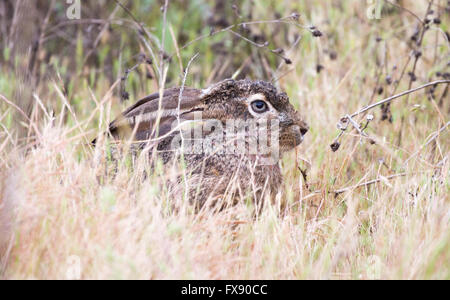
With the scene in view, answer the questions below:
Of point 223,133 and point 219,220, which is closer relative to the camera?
point 219,220

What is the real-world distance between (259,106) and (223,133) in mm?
270

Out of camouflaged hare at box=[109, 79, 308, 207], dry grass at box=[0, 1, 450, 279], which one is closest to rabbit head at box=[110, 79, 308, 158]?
camouflaged hare at box=[109, 79, 308, 207]

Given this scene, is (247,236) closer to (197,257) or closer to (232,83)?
(197,257)

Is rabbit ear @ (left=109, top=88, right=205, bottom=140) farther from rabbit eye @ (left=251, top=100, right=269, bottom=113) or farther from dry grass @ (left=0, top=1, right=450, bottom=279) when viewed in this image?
rabbit eye @ (left=251, top=100, right=269, bottom=113)

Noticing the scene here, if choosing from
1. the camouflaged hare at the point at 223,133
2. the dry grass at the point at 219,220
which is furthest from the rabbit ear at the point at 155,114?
the dry grass at the point at 219,220

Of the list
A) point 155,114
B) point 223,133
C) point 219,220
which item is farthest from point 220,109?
point 219,220

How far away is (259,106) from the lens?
3.69m

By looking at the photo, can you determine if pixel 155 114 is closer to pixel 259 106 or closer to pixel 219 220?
pixel 259 106

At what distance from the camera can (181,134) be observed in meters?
3.37

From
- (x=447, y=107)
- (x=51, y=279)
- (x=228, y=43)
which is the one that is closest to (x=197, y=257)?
(x=51, y=279)

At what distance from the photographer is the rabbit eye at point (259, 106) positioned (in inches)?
145

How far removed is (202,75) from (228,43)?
0.68 m

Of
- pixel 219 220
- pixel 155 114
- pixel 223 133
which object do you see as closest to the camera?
pixel 219 220

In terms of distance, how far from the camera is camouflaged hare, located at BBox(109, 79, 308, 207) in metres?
3.47
